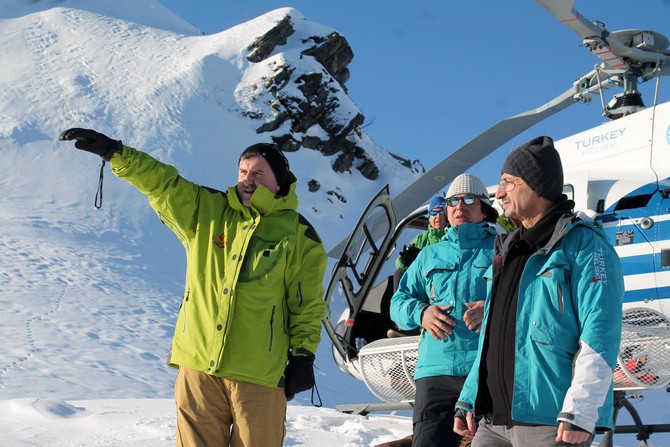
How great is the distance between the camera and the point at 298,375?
2.90 meters

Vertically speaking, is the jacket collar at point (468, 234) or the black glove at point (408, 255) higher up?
the jacket collar at point (468, 234)

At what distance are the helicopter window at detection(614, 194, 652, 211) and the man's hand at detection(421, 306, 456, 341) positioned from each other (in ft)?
10.3

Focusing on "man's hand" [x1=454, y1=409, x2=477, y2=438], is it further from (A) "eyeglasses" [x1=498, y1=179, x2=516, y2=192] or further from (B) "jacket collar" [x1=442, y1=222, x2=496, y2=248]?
(B) "jacket collar" [x1=442, y1=222, x2=496, y2=248]

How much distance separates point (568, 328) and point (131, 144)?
22.2 meters

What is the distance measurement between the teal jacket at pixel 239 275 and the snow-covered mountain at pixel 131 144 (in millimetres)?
4950

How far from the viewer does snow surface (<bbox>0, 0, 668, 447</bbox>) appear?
5.53 metres

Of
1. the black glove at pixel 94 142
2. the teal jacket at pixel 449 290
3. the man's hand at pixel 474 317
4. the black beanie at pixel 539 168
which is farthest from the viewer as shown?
the teal jacket at pixel 449 290

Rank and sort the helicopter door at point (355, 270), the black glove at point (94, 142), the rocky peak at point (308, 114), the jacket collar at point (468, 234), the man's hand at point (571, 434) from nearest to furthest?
the man's hand at point (571, 434), the black glove at point (94, 142), the jacket collar at point (468, 234), the helicopter door at point (355, 270), the rocky peak at point (308, 114)

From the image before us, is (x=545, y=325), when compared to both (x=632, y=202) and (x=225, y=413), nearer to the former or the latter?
(x=225, y=413)

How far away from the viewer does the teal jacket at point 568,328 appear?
2.06 meters

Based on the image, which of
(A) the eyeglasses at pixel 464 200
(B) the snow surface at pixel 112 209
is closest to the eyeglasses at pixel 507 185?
Answer: (A) the eyeglasses at pixel 464 200

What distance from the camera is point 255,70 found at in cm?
3069

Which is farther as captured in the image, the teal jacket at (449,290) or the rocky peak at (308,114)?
the rocky peak at (308,114)

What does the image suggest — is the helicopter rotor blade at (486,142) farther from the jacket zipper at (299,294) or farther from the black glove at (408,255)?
the jacket zipper at (299,294)
